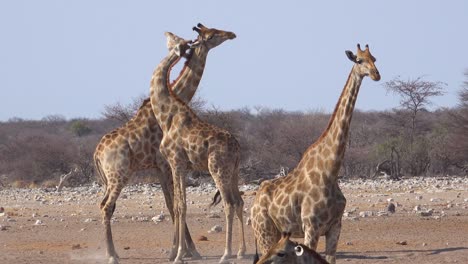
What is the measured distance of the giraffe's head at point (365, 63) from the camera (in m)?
10.1

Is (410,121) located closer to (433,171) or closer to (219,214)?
(433,171)

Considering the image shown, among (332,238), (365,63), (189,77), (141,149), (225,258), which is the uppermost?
(365,63)

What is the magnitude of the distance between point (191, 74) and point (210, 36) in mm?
541

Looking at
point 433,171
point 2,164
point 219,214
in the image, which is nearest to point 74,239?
point 219,214

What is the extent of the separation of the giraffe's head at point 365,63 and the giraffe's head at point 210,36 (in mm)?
3453

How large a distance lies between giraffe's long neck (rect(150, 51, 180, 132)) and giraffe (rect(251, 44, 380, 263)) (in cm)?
287

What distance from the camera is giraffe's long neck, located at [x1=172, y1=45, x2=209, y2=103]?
13.8m

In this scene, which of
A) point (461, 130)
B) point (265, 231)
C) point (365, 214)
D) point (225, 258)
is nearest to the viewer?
point (265, 231)

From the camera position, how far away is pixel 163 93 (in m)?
13.3

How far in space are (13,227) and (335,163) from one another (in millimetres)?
8739

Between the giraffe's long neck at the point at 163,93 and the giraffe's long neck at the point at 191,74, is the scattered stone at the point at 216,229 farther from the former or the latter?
the giraffe's long neck at the point at 163,93

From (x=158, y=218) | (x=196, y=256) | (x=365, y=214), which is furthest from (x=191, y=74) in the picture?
(x=365, y=214)

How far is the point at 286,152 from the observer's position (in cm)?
3378

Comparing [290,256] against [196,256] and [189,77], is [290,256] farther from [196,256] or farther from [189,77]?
[189,77]
